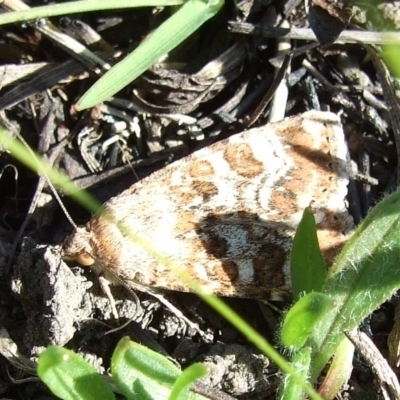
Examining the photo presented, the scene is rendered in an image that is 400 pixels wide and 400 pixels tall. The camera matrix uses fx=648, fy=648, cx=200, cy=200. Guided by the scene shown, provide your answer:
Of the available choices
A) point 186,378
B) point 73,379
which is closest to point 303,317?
point 186,378

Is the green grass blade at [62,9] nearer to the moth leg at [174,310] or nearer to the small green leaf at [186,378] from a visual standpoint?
the moth leg at [174,310]

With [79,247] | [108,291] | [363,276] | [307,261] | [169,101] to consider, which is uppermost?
[169,101]

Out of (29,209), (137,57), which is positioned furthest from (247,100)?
(29,209)

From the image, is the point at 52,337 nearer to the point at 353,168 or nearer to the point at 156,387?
the point at 156,387

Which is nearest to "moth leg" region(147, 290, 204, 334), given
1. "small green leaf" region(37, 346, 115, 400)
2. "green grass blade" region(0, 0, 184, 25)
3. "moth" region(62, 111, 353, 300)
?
"moth" region(62, 111, 353, 300)

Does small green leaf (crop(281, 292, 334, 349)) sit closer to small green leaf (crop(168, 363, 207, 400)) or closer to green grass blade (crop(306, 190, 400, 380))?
green grass blade (crop(306, 190, 400, 380))

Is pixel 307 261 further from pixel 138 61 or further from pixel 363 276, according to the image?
pixel 138 61
